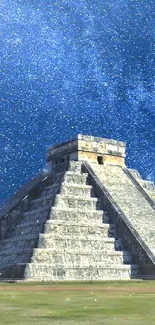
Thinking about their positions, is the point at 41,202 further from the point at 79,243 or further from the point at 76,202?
the point at 79,243

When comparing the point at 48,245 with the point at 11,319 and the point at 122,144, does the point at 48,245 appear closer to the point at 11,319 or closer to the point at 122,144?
the point at 122,144

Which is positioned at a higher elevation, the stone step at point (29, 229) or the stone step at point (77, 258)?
the stone step at point (29, 229)

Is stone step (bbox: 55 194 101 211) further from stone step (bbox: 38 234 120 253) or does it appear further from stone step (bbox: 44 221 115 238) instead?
stone step (bbox: 38 234 120 253)

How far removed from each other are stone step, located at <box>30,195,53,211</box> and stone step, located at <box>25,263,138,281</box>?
5.82 meters

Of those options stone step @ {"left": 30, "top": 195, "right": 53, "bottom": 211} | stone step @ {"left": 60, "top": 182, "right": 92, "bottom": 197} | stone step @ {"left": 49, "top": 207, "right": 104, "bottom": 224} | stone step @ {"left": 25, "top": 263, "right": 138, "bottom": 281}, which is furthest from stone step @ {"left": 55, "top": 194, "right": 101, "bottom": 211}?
stone step @ {"left": 25, "top": 263, "right": 138, "bottom": 281}

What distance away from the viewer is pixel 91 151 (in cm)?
3847

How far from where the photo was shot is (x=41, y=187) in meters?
38.8

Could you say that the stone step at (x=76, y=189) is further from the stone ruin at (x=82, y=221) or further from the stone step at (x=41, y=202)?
the stone step at (x=41, y=202)

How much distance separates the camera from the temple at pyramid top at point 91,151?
125 ft

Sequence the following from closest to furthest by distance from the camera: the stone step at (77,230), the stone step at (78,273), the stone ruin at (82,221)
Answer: the stone step at (78,273) → the stone ruin at (82,221) → the stone step at (77,230)

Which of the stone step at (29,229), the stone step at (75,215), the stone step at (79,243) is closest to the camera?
the stone step at (79,243)

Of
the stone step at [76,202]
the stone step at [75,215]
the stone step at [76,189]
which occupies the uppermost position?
the stone step at [76,189]

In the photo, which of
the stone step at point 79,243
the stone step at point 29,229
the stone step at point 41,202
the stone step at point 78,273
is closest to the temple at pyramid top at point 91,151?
the stone step at point 41,202

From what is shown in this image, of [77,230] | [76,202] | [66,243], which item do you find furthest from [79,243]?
[76,202]
